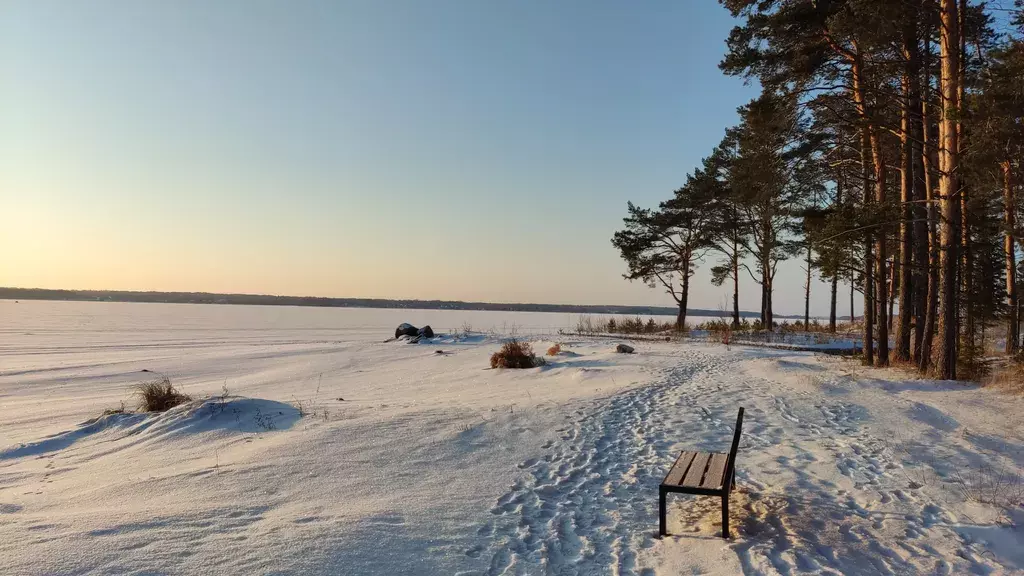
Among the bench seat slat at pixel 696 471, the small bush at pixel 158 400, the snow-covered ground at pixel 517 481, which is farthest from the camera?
the small bush at pixel 158 400

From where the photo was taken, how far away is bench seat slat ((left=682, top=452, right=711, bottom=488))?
421 centimetres

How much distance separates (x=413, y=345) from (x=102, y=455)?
16661 mm

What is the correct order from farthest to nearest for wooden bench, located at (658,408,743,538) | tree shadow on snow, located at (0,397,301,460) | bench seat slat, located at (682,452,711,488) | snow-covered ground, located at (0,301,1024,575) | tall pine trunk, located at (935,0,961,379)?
tall pine trunk, located at (935,0,961,379) → tree shadow on snow, located at (0,397,301,460) → bench seat slat, located at (682,452,711,488) → wooden bench, located at (658,408,743,538) → snow-covered ground, located at (0,301,1024,575)

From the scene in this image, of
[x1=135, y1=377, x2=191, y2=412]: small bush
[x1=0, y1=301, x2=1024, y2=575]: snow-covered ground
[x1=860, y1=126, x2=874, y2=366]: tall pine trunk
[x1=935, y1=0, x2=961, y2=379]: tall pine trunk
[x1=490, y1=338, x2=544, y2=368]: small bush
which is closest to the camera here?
[x1=0, y1=301, x2=1024, y2=575]: snow-covered ground

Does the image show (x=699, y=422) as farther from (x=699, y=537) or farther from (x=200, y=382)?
(x=200, y=382)

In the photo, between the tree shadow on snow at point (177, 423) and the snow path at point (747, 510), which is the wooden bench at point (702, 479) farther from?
the tree shadow on snow at point (177, 423)

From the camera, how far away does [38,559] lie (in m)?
3.39

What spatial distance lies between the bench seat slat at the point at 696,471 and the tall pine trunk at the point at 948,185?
8600 mm

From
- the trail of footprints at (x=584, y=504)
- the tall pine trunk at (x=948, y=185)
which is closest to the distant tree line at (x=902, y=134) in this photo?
the tall pine trunk at (x=948, y=185)

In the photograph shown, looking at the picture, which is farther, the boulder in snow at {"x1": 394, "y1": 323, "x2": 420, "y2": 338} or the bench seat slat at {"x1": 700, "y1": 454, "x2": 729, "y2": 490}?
the boulder in snow at {"x1": 394, "y1": 323, "x2": 420, "y2": 338}

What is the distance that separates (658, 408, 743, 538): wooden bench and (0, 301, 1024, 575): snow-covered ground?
0.25m

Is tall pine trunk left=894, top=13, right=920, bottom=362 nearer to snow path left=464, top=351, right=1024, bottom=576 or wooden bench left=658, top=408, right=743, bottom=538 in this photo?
snow path left=464, top=351, right=1024, bottom=576

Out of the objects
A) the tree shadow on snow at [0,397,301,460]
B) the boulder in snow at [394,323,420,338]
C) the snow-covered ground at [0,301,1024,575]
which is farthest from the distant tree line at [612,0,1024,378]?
the boulder in snow at [394,323,420,338]

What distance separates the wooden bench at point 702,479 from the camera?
160 inches
